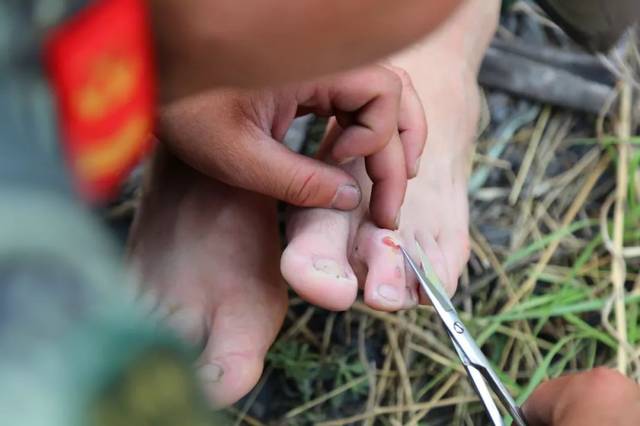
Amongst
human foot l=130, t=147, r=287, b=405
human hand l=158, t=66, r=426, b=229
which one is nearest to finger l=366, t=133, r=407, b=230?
human hand l=158, t=66, r=426, b=229

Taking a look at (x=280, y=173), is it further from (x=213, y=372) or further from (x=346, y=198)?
(x=213, y=372)

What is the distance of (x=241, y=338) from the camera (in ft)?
3.05

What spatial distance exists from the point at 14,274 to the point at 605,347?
1.00 m

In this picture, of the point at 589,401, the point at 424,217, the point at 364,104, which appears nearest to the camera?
the point at 589,401

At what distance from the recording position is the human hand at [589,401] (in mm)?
769

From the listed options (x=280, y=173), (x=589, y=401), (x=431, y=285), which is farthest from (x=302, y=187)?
(x=589, y=401)

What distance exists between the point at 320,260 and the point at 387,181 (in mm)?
109

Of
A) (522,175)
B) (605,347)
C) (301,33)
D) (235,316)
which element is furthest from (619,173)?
(301,33)

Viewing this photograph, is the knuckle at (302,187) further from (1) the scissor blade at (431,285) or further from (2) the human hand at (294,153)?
(1) the scissor blade at (431,285)

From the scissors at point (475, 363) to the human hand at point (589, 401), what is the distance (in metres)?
0.03

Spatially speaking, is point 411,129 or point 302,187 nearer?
point 302,187

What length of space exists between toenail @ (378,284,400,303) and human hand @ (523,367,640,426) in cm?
15

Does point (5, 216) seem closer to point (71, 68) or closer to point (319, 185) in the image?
point (71, 68)

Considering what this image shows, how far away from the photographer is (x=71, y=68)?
1.14 ft
